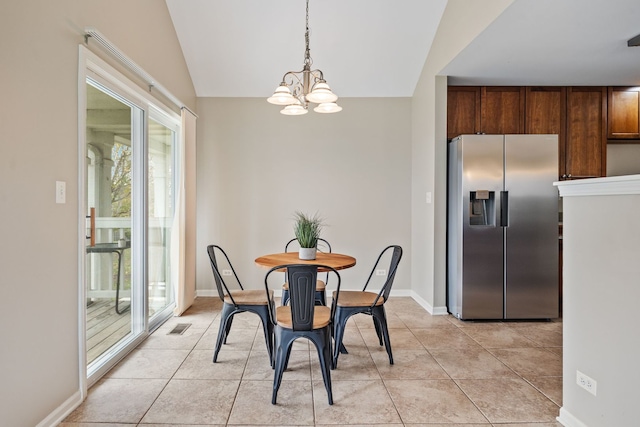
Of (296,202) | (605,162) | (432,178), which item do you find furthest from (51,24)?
(605,162)

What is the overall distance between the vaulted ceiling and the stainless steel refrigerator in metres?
0.74

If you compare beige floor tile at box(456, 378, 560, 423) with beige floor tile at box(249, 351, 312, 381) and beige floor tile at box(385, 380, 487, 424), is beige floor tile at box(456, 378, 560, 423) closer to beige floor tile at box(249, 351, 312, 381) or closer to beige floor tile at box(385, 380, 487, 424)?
beige floor tile at box(385, 380, 487, 424)

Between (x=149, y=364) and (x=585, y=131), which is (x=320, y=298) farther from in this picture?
(x=585, y=131)

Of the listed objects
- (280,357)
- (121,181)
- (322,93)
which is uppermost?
(322,93)

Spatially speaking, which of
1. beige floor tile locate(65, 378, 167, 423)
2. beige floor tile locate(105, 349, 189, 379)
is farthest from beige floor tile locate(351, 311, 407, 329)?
beige floor tile locate(65, 378, 167, 423)

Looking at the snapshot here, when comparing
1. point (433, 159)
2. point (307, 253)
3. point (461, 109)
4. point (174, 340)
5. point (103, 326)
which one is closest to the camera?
point (103, 326)

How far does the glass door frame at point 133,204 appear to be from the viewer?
2.25 m

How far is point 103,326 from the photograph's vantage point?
278 centimetres

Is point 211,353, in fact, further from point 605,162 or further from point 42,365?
point 605,162

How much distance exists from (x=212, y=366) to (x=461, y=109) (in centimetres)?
362

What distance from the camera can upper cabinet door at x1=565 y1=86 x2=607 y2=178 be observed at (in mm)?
4266

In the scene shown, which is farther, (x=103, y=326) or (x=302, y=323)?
(x=103, y=326)

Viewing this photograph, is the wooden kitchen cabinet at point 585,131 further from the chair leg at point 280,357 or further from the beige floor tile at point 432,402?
the chair leg at point 280,357

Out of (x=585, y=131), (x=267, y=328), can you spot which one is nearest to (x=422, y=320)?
(x=267, y=328)
